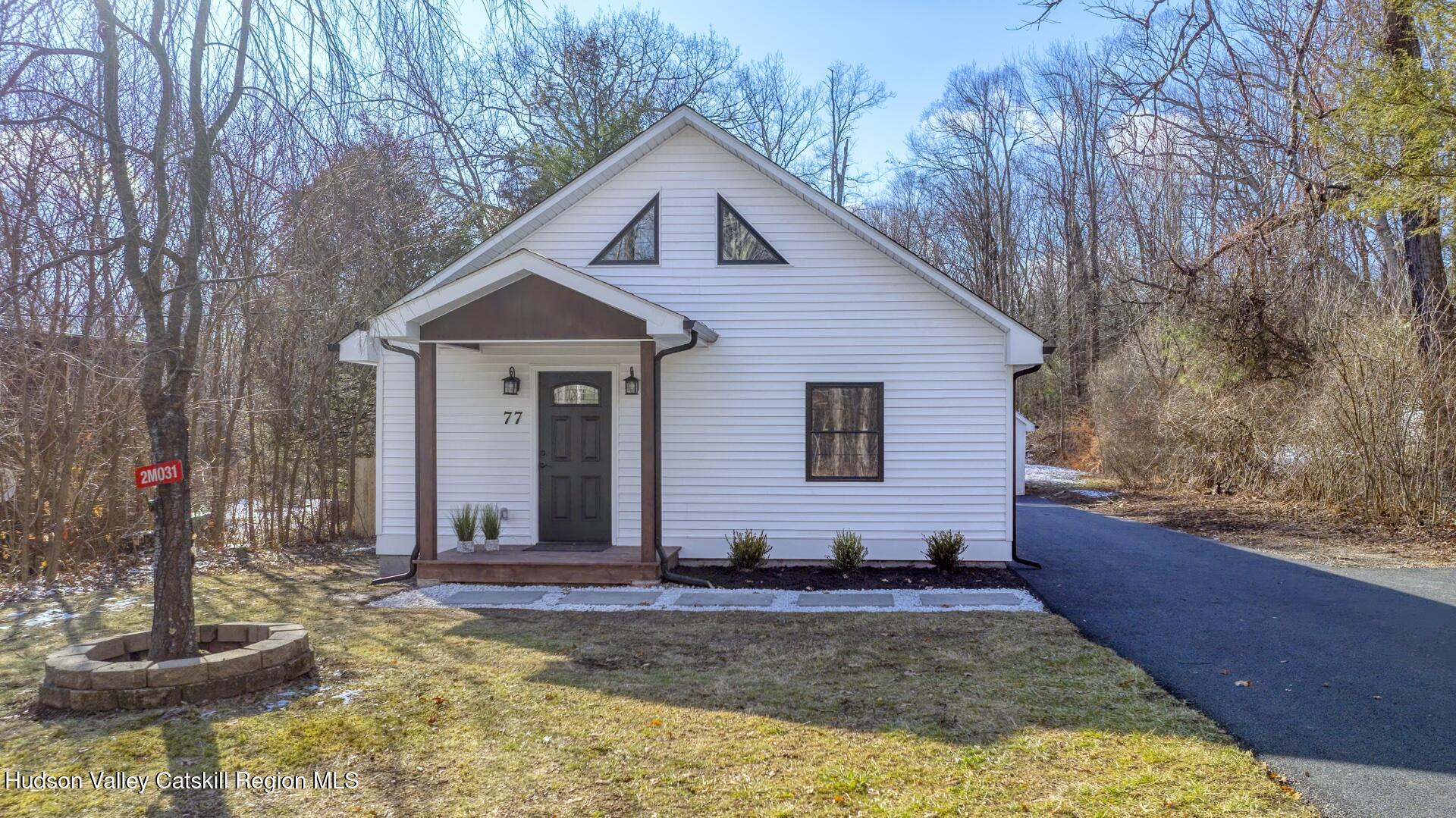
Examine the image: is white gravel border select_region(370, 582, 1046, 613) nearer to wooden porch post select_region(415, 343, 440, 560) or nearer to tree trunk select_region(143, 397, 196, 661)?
wooden porch post select_region(415, 343, 440, 560)

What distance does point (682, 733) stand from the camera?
16.5ft

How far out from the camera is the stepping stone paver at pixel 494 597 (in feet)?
29.2

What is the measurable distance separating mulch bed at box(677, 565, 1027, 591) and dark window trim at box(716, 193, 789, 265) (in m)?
3.51

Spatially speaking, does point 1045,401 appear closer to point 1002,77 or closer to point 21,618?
point 1002,77

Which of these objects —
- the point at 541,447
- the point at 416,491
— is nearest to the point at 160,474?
the point at 416,491

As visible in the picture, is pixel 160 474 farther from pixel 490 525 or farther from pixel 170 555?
pixel 490 525

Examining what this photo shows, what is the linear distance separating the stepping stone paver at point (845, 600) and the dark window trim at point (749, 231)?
3.84 m

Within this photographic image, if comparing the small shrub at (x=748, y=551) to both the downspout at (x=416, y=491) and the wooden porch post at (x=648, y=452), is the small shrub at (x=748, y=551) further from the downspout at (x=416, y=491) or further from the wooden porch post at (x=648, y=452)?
the downspout at (x=416, y=491)

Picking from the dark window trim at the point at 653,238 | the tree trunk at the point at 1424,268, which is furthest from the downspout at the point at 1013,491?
the tree trunk at the point at 1424,268

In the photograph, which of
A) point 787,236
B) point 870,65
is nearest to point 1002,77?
point 870,65

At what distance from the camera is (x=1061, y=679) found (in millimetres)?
6105

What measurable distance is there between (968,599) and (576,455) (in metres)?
4.72

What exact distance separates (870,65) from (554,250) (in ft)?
88.3

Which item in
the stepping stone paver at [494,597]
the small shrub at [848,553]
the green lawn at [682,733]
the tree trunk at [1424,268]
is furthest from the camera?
the tree trunk at [1424,268]
